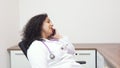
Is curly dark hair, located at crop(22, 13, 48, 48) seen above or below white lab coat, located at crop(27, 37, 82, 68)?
above

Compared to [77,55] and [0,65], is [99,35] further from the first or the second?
[0,65]

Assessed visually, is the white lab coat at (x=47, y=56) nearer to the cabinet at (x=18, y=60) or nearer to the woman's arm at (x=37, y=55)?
the woman's arm at (x=37, y=55)

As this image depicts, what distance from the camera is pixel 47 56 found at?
5.83 feet

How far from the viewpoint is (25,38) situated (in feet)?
6.20

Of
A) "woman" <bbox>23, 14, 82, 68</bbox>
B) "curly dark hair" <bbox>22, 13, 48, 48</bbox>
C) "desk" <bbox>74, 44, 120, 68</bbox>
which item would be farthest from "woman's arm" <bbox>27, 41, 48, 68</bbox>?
"desk" <bbox>74, 44, 120, 68</bbox>

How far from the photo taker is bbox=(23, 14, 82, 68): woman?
1717mm

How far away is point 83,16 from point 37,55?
1.99 m

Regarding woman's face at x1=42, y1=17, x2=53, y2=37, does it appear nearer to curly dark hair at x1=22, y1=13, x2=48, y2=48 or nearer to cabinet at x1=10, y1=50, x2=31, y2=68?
curly dark hair at x1=22, y1=13, x2=48, y2=48

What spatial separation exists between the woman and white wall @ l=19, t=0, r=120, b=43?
5.32 feet

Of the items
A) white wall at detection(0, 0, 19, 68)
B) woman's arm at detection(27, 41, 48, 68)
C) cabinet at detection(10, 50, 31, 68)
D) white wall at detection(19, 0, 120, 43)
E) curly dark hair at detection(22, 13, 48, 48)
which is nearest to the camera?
woman's arm at detection(27, 41, 48, 68)

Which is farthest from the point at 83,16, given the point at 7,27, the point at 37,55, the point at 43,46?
the point at 37,55

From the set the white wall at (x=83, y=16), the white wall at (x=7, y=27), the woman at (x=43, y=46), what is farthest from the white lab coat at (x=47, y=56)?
the white wall at (x=83, y=16)

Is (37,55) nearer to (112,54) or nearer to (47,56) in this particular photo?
(47,56)

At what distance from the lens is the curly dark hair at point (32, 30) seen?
1849 mm
